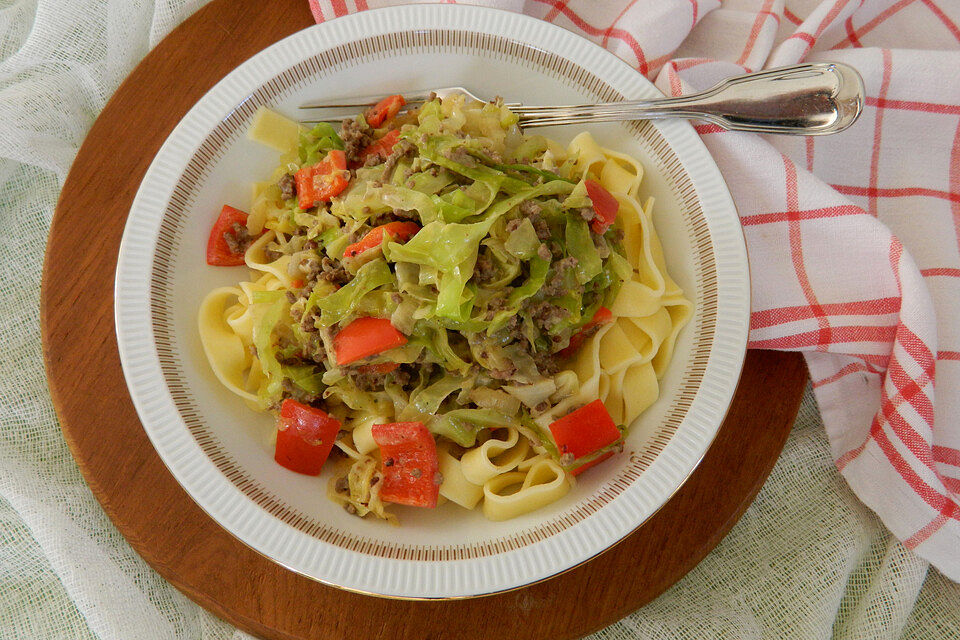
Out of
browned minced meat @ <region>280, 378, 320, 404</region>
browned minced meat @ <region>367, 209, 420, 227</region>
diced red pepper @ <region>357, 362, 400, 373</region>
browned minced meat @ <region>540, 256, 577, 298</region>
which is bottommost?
browned minced meat @ <region>280, 378, 320, 404</region>

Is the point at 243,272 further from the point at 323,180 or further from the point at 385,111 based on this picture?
the point at 385,111

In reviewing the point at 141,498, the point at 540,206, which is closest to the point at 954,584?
the point at 540,206

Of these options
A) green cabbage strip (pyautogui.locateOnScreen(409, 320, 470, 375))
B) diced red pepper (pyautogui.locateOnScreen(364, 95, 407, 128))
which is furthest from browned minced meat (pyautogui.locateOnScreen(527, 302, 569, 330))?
diced red pepper (pyautogui.locateOnScreen(364, 95, 407, 128))

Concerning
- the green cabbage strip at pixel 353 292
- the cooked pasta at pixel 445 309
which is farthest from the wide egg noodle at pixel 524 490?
the green cabbage strip at pixel 353 292

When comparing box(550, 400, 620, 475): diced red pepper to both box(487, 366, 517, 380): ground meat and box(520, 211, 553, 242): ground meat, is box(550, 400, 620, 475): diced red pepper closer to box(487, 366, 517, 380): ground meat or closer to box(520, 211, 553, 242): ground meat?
box(487, 366, 517, 380): ground meat

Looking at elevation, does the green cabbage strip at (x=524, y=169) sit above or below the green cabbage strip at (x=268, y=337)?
above

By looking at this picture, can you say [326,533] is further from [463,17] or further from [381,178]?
[463,17]

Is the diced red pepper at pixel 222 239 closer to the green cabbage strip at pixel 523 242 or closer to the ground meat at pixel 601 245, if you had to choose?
the green cabbage strip at pixel 523 242
